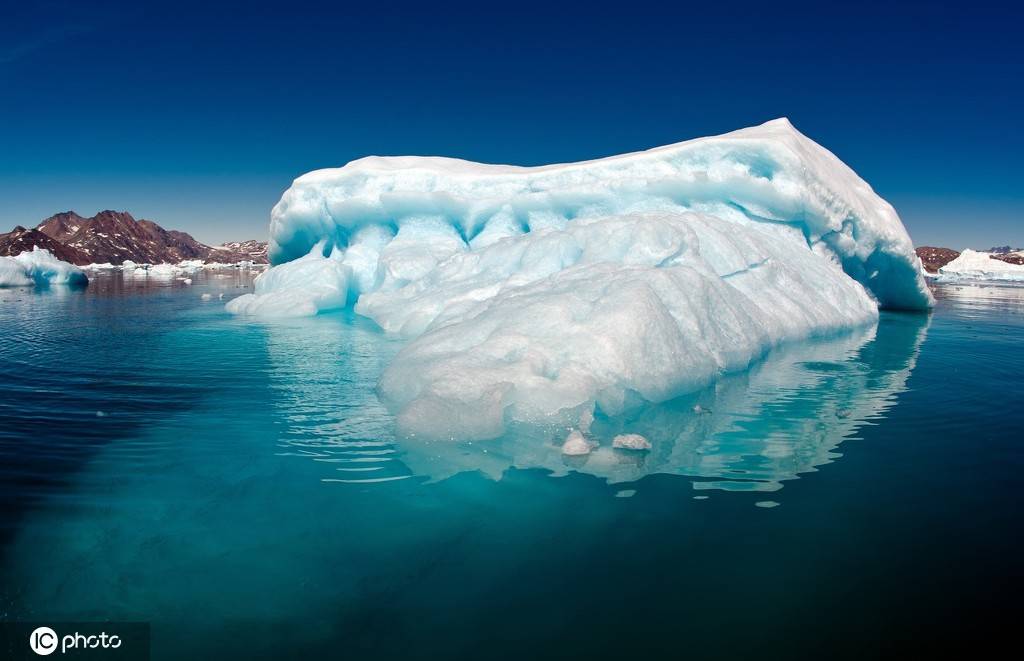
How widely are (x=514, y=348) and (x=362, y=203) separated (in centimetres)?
1408

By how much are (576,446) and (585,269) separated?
16.2 feet

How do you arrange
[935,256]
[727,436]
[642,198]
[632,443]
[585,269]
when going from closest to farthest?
[632,443]
[727,436]
[585,269]
[642,198]
[935,256]

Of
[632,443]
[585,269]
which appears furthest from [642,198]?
[632,443]

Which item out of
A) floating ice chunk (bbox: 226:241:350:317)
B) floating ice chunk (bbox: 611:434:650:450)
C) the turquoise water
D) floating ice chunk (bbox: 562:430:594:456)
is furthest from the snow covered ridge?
floating ice chunk (bbox: 562:430:594:456)

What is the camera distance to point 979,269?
72.4m

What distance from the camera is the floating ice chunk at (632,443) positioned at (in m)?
5.65

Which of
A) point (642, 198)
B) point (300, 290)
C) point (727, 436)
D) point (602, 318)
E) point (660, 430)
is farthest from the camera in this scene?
point (300, 290)

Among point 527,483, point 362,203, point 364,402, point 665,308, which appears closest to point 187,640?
point 527,483

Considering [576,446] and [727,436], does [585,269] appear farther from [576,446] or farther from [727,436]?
[576,446]

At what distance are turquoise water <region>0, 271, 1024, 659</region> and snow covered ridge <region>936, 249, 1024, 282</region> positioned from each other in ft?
251

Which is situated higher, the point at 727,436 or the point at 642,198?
the point at 642,198

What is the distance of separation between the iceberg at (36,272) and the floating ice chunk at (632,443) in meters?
43.3

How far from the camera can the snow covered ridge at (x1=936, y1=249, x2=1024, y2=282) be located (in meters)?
66.2

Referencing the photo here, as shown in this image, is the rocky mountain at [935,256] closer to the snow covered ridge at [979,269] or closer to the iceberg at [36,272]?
the snow covered ridge at [979,269]
